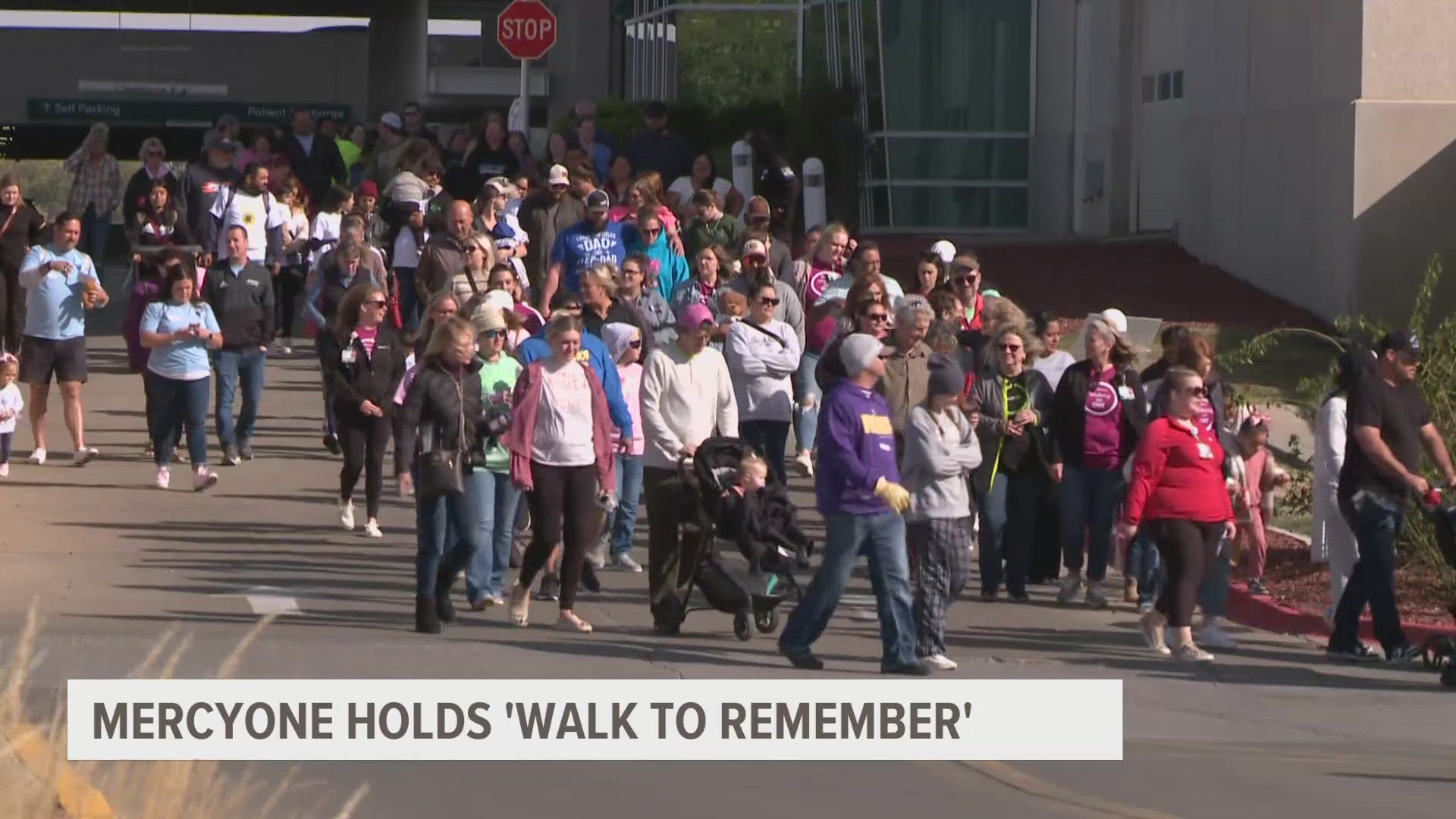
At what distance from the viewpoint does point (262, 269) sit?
1797 centimetres

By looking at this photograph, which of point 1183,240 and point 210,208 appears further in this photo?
point 1183,240

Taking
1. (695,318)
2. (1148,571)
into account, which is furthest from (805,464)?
(695,318)

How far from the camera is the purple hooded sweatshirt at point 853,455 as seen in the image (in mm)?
11391

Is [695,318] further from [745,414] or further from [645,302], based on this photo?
[645,302]

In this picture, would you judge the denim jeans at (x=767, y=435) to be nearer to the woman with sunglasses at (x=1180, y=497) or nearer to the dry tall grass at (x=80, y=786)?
the woman with sunglasses at (x=1180, y=497)

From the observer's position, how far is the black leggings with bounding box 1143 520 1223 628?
1205cm

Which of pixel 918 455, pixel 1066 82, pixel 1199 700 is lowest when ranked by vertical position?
pixel 1199 700

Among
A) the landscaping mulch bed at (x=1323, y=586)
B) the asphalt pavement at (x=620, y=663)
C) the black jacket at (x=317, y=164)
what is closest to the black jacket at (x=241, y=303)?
the asphalt pavement at (x=620, y=663)

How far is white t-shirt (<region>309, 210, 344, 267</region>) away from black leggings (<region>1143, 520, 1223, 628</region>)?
39.5 ft

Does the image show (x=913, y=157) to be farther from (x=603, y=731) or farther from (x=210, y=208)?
(x=603, y=731)

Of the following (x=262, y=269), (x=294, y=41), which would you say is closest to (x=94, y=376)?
(x=262, y=269)

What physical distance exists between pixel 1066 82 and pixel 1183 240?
14.3 ft

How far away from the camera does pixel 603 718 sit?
10.4 meters

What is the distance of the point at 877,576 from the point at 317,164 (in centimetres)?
1662
